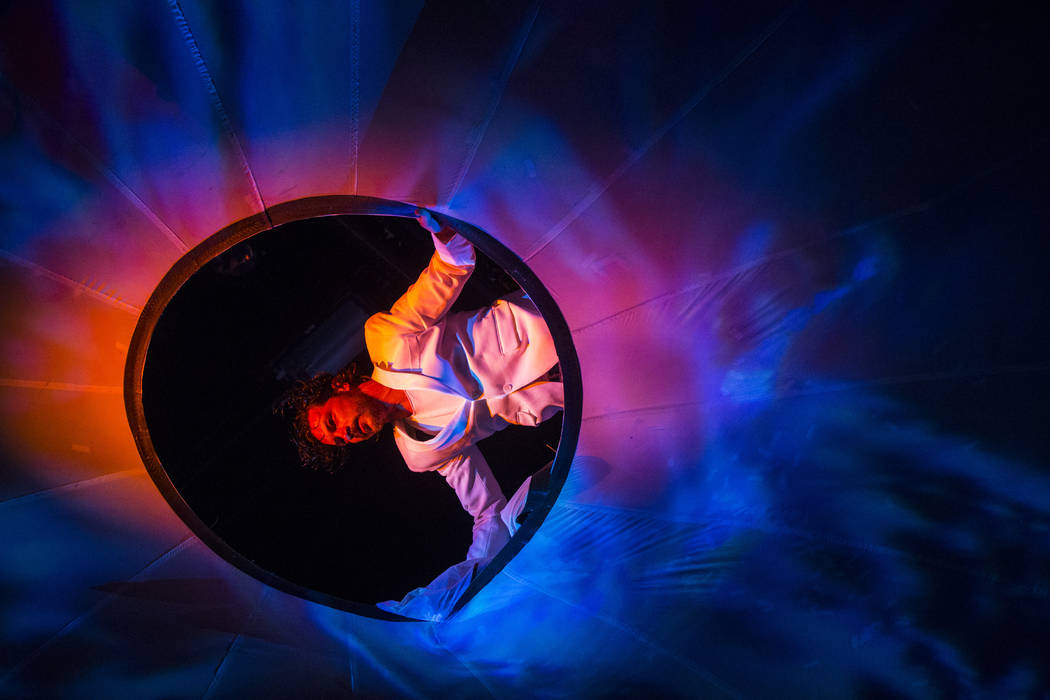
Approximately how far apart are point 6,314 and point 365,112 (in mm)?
794

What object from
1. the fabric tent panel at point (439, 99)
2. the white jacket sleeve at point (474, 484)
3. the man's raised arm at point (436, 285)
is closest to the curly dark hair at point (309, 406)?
the white jacket sleeve at point (474, 484)

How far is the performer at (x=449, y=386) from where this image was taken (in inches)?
67.0

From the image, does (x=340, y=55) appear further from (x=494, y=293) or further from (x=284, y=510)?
(x=284, y=510)

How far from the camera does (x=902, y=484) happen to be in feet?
3.67

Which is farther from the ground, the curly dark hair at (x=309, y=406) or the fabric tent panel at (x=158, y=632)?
the curly dark hair at (x=309, y=406)

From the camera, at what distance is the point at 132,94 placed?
Answer: 38.0 inches

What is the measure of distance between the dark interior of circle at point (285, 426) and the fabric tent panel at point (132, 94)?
97 cm

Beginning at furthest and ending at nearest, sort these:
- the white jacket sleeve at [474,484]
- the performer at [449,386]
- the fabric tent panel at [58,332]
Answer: the white jacket sleeve at [474,484]
the performer at [449,386]
the fabric tent panel at [58,332]

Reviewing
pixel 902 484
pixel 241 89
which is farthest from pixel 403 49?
pixel 902 484

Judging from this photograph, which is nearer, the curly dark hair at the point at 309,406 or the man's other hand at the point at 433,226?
the man's other hand at the point at 433,226

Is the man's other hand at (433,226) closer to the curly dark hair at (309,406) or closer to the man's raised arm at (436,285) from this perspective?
the man's raised arm at (436,285)

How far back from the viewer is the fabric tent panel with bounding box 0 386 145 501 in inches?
46.3

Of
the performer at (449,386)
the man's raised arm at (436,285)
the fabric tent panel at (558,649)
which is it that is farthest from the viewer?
the performer at (449,386)

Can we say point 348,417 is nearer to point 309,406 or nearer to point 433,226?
point 309,406
